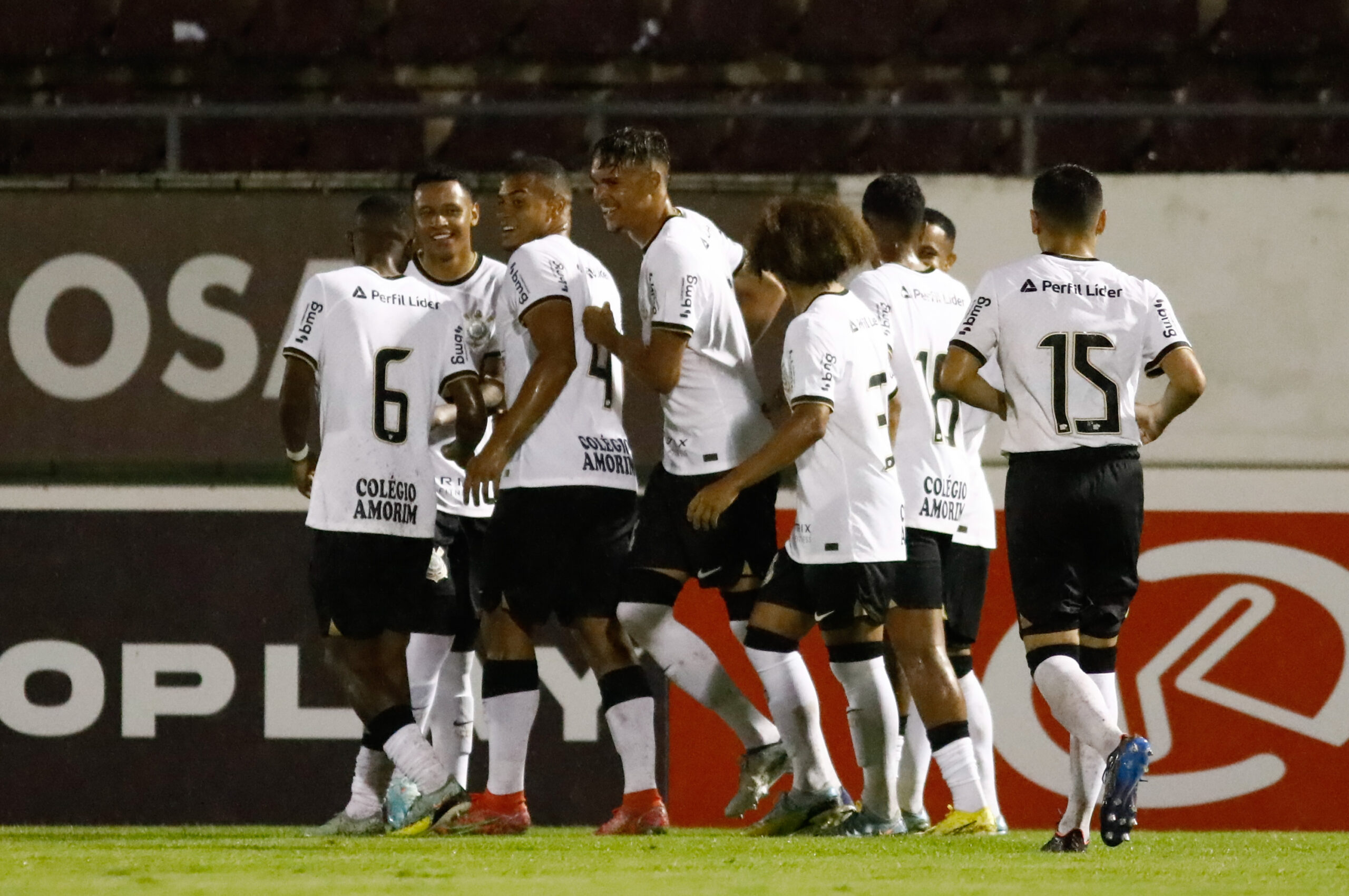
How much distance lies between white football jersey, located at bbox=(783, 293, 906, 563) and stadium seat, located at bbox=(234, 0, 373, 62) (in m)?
5.45

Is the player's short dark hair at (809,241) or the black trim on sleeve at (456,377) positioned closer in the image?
the player's short dark hair at (809,241)

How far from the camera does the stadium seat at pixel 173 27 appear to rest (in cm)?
1062

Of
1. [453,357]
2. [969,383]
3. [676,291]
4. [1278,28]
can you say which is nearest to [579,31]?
[1278,28]

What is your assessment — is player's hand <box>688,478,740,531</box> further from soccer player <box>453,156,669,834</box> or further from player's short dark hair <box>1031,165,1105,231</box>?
player's short dark hair <box>1031,165,1105,231</box>

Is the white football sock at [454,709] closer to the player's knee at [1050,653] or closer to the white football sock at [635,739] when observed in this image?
the white football sock at [635,739]

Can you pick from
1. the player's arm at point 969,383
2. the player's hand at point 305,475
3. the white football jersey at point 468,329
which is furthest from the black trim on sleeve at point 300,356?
the player's arm at point 969,383

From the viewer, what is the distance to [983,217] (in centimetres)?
840

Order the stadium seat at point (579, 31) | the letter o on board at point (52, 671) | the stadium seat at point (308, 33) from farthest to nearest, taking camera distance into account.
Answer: the stadium seat at point (308, 33)
the stadium seat at point (579, 31)
the letter o on board at point (52, 671)

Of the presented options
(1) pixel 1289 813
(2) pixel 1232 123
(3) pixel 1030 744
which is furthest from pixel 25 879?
(2) pixel 1232 123

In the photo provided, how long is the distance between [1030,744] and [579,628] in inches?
109

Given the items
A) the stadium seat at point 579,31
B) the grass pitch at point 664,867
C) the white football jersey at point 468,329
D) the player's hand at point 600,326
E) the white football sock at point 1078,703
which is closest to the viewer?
the grass pitch at point 664,867

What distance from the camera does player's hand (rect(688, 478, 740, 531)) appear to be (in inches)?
224

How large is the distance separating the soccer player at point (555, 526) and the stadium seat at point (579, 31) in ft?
14.6

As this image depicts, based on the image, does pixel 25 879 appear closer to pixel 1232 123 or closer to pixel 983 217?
pixel 983 217
